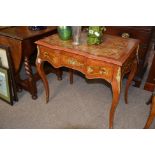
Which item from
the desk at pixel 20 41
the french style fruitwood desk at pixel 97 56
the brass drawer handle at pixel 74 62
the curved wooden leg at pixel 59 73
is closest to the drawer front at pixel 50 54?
the french style fruitwood desk at pixel 97 56

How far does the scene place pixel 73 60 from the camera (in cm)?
147

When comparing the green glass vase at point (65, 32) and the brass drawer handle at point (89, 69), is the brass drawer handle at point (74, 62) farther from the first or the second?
the green glass vase at point (65, 32)

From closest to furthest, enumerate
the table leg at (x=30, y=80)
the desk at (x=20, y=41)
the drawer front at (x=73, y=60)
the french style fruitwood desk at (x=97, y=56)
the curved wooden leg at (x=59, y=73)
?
the french style fruitwood desk at (x=97, y=56), the drawer front at (x=73, y=60), the desk at (x=20, y=41), the table leg at (x=30, y=80), the curved wooden leg at (x=59, y=73)

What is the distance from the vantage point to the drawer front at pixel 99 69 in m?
1.33

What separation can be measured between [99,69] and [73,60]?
250 mm

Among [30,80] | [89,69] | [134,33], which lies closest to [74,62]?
[89,69]

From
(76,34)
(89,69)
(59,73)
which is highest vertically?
(76,34)

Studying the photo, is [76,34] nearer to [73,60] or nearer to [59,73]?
[73,60]

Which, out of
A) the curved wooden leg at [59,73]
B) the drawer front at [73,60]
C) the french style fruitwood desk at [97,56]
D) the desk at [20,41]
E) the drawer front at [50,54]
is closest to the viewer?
the french style fruitwood desk at [97,56]

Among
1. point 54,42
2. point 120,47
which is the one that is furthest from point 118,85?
point 54,42

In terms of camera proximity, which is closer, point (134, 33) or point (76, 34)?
point (76, 34)
